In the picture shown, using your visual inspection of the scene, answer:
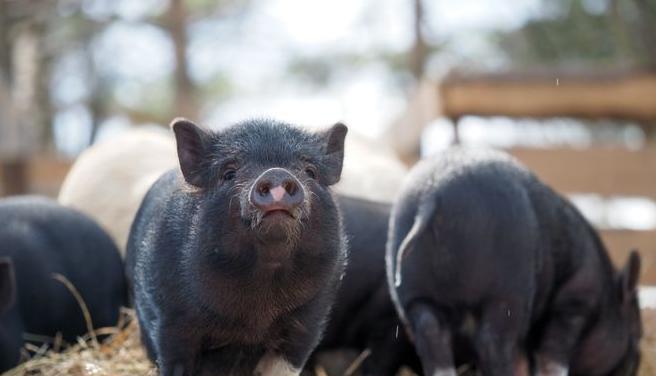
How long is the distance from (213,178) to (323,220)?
329mm

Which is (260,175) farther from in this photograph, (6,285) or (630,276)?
(630,276)

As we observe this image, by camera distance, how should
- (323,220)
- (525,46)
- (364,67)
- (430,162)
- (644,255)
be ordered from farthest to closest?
(364,67) → (525,46) → (644,255) → (430,162) → (323,220)

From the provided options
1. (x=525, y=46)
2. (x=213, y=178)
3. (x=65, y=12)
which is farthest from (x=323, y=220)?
(x=525, y=46)

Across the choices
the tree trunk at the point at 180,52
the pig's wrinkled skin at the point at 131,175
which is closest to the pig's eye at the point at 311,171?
the pig's wrinkled skin at the point at 131,175

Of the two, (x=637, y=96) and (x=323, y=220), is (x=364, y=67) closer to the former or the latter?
(x=637, y=96)

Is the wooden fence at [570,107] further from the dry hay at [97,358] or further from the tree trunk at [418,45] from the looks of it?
the dry hay at [97,358]

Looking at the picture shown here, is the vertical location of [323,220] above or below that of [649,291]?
above

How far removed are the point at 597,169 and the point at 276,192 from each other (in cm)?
523

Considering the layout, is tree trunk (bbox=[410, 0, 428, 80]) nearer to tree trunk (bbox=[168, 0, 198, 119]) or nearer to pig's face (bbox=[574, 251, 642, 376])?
tree trunk (bbox=[168, 0, 198, 119])

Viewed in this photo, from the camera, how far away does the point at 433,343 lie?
3.48 metres

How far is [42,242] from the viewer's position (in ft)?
14.4

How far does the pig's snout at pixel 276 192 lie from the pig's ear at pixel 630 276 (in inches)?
79.1

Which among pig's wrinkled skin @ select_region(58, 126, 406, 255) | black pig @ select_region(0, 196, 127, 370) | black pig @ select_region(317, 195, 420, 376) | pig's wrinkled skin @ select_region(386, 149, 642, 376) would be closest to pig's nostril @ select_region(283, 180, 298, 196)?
pig's wrinkled skin @ select_region(386, 149, 642, 376)

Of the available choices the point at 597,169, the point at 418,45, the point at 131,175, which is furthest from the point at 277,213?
the point at 418,45
